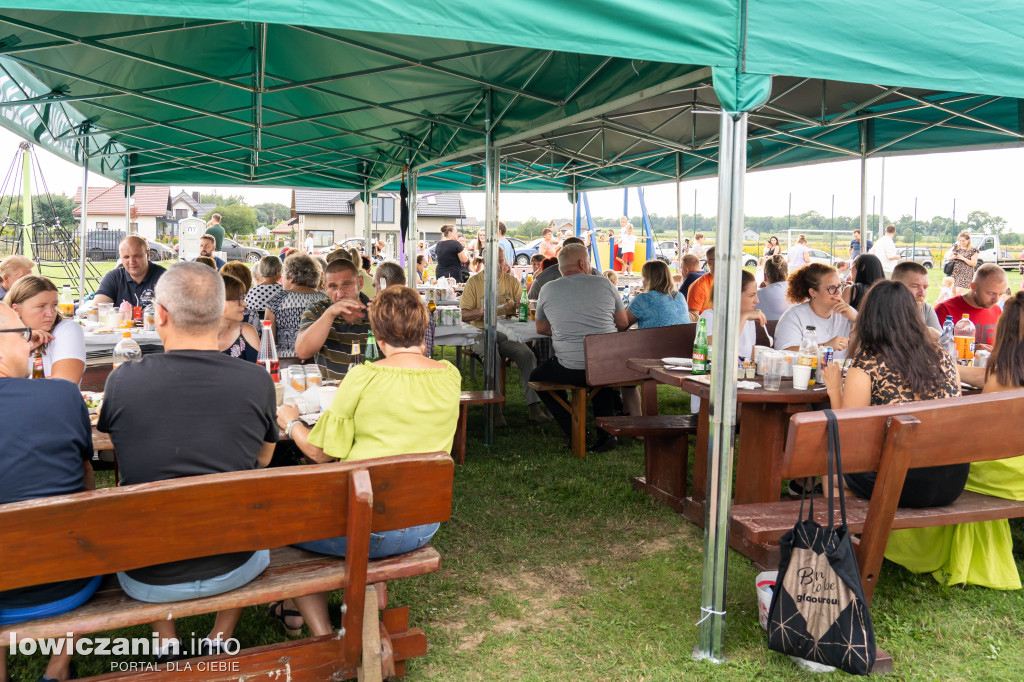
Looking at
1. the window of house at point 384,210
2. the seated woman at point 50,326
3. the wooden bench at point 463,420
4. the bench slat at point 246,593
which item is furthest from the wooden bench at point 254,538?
the window of house at point 384,210

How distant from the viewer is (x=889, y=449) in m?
2.49

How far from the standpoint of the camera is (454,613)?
3096 millimetres

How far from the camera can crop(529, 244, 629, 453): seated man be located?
18.1ft

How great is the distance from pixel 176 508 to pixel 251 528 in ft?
0.64

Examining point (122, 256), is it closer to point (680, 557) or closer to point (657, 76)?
point (657, 76)

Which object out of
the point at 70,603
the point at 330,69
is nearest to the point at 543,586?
the point at 70,603

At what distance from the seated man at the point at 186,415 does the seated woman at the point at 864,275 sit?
414 centimetres

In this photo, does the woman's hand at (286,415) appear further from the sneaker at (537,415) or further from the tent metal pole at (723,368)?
the sneaker at (537,415)

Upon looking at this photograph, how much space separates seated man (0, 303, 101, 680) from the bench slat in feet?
0.19

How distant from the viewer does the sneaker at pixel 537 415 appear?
6.35 meters

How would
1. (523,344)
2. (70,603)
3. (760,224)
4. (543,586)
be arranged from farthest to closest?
(760,224)
(523,344)
(543,586)
(70,603)

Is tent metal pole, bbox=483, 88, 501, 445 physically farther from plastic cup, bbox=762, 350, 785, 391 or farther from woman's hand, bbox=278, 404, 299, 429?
woman's hand, bbox=278, 404, 299, 429

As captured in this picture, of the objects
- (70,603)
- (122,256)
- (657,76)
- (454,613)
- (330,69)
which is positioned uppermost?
(330,69)

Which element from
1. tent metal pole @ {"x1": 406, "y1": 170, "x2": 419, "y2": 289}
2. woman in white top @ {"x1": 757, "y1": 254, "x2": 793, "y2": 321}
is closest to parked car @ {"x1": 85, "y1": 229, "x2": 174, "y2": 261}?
tent metal pole @ {"x1": 406, "y1": 170, "x2": 419, "y2": 289}
